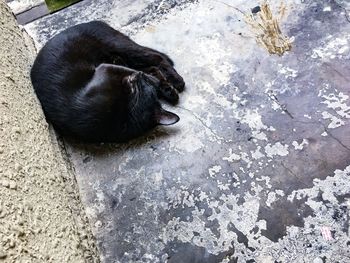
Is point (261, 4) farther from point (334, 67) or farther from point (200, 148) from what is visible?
point (200, 148)

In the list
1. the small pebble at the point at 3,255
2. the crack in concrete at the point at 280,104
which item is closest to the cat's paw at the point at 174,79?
the crack in concrete at the point at 280,104

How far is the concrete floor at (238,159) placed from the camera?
6.15 feet

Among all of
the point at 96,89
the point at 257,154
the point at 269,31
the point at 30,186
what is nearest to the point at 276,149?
the point at 257,154

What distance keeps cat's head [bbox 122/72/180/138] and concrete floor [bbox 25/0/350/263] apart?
6 centimetres

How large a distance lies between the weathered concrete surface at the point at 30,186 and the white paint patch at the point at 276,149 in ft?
2.71

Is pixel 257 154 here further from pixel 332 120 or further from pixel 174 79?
pixel 174 79

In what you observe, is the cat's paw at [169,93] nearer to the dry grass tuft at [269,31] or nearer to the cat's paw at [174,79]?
the cat's paw at [174,79]

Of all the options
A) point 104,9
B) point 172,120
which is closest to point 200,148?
point 172,120

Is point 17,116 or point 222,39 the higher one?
point 17,116

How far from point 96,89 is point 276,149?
88 cm

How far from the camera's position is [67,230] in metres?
1.77

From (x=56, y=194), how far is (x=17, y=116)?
351 mm

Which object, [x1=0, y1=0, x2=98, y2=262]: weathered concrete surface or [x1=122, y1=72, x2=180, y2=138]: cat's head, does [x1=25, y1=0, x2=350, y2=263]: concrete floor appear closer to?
[x1=122, y1=72, x2=180, y2=138]: cat's head

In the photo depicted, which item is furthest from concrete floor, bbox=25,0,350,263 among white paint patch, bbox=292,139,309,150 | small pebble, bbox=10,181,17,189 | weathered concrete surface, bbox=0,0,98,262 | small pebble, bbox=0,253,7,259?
small pebble, bbox=0,253,7,259
